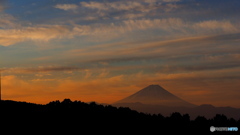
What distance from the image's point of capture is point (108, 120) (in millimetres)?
44375

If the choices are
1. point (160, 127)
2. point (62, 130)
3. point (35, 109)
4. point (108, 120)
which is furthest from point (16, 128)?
point (160, 127)

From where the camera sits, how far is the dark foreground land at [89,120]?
Answer: 127 ft

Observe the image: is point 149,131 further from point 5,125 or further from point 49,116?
point 5,125

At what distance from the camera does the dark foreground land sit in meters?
38.8

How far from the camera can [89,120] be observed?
42938mm

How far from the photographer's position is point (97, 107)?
51.8 meters

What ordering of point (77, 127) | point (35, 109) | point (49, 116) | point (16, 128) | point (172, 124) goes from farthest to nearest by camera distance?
point (172, 124) < point (35, 109) < point (49, 116) < point (77, 127) < point (16, 128)

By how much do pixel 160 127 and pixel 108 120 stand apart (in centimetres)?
702

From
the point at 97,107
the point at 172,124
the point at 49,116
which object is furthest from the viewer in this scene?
the point at 97,107

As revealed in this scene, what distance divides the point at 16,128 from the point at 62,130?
15.9ft

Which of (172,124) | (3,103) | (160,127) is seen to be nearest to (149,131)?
(160,127)

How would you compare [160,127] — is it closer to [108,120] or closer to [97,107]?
[108,120]

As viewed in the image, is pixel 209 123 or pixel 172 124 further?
pixel 209 123

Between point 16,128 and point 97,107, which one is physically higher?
point 97,107
